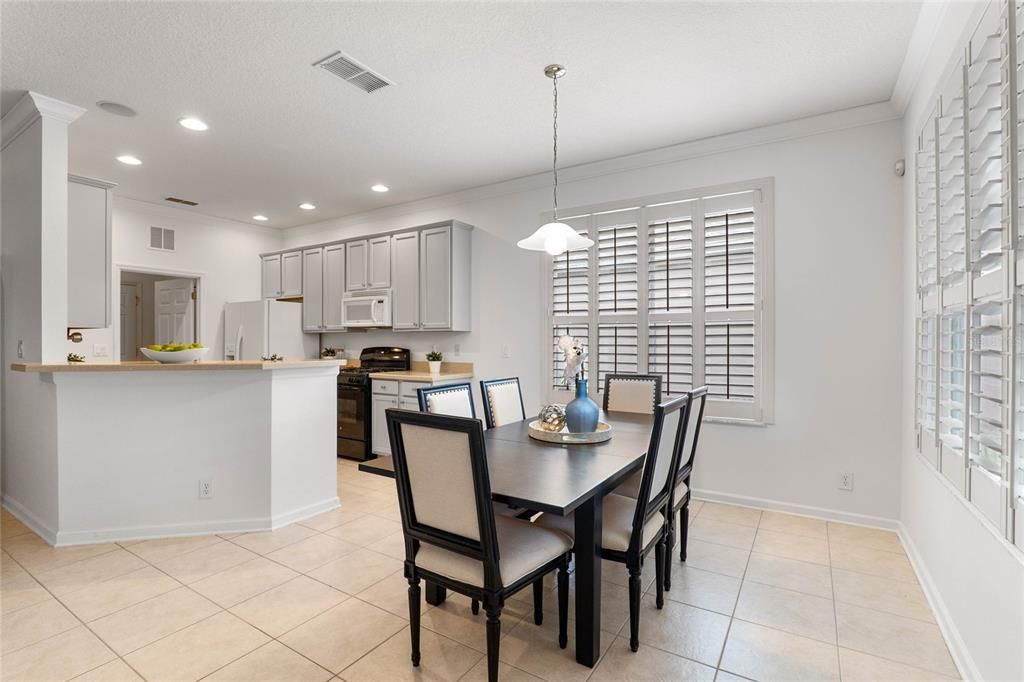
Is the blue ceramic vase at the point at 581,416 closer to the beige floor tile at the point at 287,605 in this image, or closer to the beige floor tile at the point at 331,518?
the beige floor tile at the point at 287,605

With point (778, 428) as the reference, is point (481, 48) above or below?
above

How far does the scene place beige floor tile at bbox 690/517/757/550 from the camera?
310 cm

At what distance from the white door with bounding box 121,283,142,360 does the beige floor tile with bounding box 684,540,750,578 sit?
7.17 m

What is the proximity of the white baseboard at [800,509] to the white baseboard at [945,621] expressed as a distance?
36cm

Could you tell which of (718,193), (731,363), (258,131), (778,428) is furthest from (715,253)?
(258,131)

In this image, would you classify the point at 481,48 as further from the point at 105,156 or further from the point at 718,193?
the point at 105,156

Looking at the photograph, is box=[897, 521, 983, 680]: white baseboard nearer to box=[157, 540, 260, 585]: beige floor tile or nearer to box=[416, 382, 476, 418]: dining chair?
box=[416, 382, 476, 418]: dining chair

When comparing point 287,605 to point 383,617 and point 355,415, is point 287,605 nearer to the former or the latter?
point 383,617

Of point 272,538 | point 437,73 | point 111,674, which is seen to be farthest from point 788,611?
point 437,73

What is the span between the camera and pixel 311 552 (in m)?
2.96

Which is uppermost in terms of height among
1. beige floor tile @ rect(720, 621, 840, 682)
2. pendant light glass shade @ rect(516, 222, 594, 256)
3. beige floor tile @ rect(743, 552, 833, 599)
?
pendant light glass shade @ rect(516, 222, 594, 256)

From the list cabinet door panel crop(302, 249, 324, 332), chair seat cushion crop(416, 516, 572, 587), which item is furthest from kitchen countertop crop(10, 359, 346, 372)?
cabinet door panel crop(302, 249, 324, 332)

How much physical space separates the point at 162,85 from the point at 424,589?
127 inches

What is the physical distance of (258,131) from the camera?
3713mm
